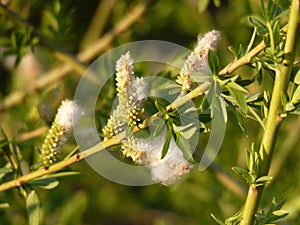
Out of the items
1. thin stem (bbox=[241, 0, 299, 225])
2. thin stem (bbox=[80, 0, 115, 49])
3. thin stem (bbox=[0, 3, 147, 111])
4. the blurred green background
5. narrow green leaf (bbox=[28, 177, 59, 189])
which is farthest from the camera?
thin stem (bbox=[80, 0, 115, 49])

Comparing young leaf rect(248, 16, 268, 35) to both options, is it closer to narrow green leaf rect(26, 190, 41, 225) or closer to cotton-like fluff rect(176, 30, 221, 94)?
cotton-like fluff rect(176, 30, 221, 94)

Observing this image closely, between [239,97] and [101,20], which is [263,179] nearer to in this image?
[239,97]

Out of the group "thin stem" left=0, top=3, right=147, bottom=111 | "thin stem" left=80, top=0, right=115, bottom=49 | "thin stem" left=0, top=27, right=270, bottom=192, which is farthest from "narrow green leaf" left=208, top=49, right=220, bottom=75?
"thin stem" left=80, top=0, right=115, bottom=49

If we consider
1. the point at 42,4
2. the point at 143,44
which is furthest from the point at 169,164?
the point at 42,4

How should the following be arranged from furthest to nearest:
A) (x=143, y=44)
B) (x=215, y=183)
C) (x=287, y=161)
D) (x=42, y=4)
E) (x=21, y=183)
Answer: (x=287, y=161), (x=215, y=183), (x=42, y=4), (x=143, y=44), (x=21, y=183)

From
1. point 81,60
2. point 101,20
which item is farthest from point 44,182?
point 101,20

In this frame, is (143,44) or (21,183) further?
(143,44)

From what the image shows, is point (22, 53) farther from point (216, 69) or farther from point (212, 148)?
point (216, 69)
